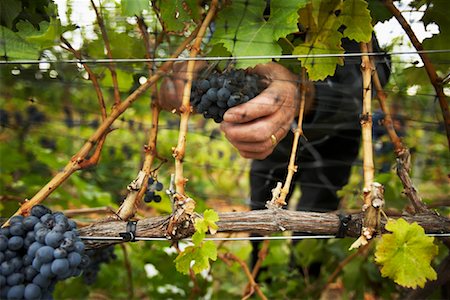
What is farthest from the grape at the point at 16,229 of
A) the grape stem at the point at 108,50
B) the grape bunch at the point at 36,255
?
the grape stem at the point at 108,50

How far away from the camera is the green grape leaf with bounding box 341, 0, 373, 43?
39.4 inches

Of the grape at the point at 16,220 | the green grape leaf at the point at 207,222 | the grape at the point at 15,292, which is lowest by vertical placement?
the grape at the point at 15,292

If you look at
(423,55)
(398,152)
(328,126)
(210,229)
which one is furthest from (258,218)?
(328,126)

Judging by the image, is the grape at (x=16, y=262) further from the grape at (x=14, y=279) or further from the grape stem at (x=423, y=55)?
the grape stem at (x=423, y=55)

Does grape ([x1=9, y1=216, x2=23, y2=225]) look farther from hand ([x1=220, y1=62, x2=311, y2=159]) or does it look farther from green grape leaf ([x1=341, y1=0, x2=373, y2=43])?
green grape leaf ([x1=341, y1=0, x2=373, y2=43])

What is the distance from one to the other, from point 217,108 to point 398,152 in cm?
37

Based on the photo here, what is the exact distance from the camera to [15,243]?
2.68 ft

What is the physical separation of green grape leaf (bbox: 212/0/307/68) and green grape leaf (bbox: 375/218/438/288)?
0.38m

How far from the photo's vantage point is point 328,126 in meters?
1.64

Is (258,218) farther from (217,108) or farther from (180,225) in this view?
(217,108)

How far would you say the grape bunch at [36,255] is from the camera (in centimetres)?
79

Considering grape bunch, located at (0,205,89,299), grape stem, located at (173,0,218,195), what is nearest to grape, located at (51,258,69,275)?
grape bunch, located at (0,205,89,299)

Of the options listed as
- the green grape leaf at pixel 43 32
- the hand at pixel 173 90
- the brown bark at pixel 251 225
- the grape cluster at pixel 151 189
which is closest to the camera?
the brown bark at pixel 251 225

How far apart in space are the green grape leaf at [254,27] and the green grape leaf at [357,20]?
0.35 ft
